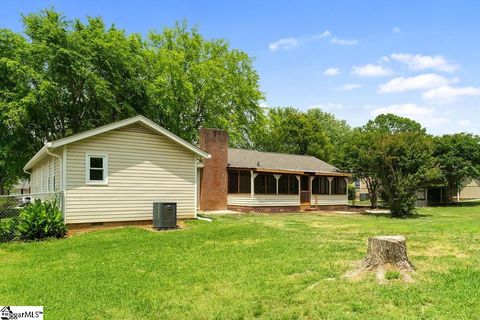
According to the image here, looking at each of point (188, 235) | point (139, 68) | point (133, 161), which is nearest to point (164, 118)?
point (139, 68)

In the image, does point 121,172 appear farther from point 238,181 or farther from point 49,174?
point 238,181

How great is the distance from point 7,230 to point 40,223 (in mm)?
955

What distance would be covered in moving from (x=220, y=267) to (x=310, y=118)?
47.1m

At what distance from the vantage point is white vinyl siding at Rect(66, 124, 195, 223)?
1416 centimetres

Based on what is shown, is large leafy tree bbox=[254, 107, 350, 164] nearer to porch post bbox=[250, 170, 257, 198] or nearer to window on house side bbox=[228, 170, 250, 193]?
window on house side bbox=[228, 170, 250, 193]

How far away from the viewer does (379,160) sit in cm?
2339

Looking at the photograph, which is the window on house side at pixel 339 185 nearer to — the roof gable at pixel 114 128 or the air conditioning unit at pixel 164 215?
the roof gable at pixel 114 128

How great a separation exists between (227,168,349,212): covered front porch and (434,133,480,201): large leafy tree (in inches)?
492

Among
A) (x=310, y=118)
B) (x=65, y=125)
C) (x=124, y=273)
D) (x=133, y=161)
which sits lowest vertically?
(x=124, y=273)

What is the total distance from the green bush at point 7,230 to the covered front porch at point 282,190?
13672 millimetres

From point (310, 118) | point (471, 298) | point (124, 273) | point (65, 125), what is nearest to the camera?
point (471, 298)

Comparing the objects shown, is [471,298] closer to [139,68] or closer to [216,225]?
[216,225]

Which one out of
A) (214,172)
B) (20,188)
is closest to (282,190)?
(214,172)

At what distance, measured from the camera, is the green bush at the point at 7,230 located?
12.2 metres
